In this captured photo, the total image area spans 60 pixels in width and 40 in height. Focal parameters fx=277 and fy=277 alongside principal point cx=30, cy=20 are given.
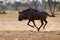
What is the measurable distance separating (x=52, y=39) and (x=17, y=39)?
1.62 metres

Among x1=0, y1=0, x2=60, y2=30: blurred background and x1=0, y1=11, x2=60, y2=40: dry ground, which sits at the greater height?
x1=0, y1=11, x2=60, y2=40: dry ground

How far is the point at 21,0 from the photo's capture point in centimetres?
10456

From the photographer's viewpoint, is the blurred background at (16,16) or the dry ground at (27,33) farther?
the blurred background at (16,16)

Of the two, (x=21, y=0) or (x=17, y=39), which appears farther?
(x=21, y=0)

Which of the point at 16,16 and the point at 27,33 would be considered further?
the point at 16,16

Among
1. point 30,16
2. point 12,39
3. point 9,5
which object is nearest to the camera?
point 12,39

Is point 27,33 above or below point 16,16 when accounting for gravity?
above

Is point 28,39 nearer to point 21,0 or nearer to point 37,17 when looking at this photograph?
point 37,17

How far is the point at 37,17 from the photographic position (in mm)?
18672

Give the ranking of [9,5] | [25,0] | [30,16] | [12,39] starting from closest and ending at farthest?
[12,39], [30,16], [25,0], [9,5]

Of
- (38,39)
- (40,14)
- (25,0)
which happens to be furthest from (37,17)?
(25,0)

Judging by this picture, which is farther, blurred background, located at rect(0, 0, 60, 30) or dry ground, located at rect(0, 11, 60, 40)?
blurred background, located at rect(0, 0, 60, 30)

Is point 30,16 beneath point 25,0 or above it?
above

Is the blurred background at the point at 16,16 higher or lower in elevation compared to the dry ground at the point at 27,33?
lower
